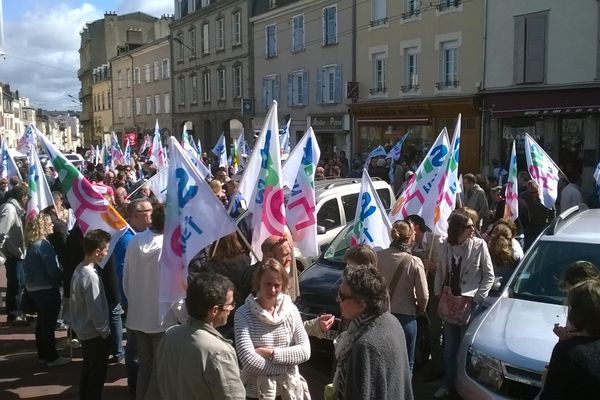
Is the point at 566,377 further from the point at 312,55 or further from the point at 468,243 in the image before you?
the point at 312,55

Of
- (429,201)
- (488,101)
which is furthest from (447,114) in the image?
(429,201)

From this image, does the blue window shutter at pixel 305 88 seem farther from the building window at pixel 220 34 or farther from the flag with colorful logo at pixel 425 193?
the flag with colorful logo at pixel 425 193

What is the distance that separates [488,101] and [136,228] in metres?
17.5

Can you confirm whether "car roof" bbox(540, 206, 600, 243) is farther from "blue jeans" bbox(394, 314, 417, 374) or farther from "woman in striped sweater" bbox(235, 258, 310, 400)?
"woman in striped sweater" bbox(235, 258, 310, 400)

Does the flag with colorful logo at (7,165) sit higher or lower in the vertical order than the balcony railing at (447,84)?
lower

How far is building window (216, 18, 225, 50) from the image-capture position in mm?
37184

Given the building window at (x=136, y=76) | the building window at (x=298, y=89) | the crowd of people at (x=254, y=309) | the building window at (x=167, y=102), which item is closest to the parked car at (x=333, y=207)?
the crowd of people at (x=254, y=309)

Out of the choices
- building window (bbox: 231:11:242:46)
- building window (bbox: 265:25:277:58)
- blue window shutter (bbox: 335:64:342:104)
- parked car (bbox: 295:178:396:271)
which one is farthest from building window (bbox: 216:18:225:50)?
parked car (bbox: 295:178:396:271)

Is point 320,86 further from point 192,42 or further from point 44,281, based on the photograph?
point 44,281

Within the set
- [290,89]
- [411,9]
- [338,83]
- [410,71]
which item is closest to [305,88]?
[290,89]

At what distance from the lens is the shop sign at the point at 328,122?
1095 inches

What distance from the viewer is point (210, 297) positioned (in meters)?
3.14

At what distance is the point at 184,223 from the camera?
461 cm

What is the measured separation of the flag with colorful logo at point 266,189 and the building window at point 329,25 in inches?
904
